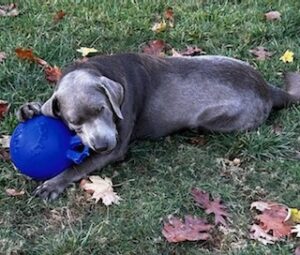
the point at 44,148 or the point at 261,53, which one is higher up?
the point at 44,148

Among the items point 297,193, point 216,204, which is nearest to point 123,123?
point 216,204

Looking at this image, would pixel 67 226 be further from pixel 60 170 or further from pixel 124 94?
pixel 124 94

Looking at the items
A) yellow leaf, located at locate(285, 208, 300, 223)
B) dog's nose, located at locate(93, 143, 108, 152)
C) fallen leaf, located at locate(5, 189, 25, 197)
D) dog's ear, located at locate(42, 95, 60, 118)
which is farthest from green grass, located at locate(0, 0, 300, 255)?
Answer: dog's ear, located at locate(42, 95, 60, 118)

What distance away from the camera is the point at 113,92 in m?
4.76

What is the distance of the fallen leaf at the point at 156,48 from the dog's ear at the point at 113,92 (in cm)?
156

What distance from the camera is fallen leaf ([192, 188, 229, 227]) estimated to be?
14.8 ft

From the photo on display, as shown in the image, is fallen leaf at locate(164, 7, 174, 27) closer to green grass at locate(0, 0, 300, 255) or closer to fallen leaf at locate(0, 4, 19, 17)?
green grass at locate(0, 0, 300, 255)

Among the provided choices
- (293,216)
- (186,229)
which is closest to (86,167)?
(186,229)

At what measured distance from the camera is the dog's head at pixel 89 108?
4.61 metres

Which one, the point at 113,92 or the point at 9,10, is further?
the point at 9,10

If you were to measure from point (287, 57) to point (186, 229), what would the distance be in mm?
2498

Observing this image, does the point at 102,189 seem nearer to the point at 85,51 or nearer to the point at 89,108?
the point at 89,108

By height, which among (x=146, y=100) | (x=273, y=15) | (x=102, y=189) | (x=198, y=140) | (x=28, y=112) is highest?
(x=28, y=112)

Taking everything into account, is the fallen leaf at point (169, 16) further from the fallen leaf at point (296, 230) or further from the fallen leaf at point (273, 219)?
the fallen leaf at point (296, 230)
